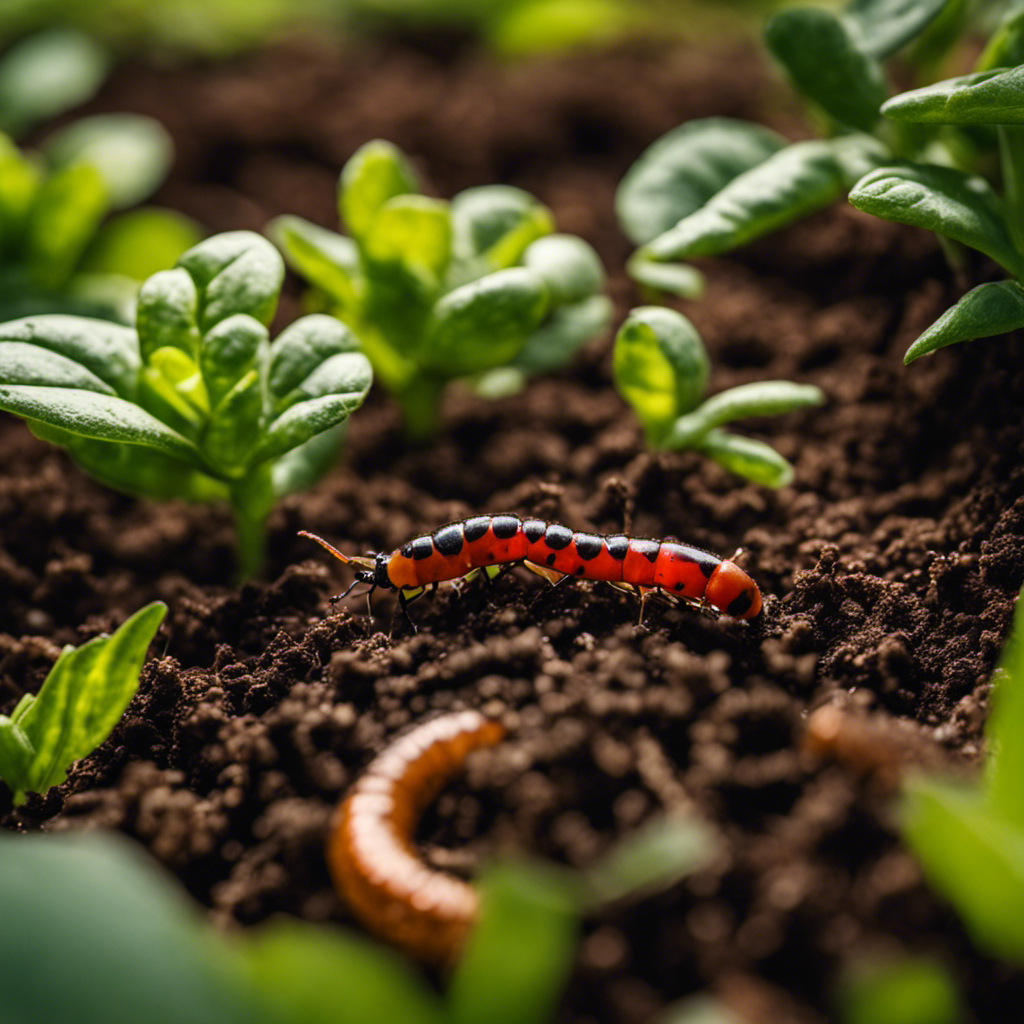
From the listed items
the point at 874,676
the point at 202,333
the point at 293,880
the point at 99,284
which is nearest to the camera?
the point at 293,880

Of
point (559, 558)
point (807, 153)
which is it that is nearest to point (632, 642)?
point (559, 558)

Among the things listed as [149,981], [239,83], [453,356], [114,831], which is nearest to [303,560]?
[453,356]

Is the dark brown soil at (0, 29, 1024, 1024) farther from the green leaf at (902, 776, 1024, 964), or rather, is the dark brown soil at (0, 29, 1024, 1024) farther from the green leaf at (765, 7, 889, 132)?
the green leaf at (765, 7, 889, 132)

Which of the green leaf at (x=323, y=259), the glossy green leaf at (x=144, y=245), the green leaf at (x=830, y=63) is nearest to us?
the green leaf at (x=830, y=63)

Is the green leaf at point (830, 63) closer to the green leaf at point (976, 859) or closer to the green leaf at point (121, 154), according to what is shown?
the green leaf at point (976, 859)

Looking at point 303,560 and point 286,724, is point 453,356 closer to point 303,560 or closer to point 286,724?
point 303,560

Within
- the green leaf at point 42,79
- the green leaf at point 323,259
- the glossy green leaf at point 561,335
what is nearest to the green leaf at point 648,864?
the glossy green leaf at point 561,335

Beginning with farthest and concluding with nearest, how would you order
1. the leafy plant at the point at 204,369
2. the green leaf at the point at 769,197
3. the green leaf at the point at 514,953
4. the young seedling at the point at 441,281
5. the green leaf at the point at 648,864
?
the young seedling at the point at 441,281 < the green leaf at the point at 769,197 < the leafy plant at the point at 204,369 < the green leaf at the point at 648,864 < the green leaf at the point at 514,953
